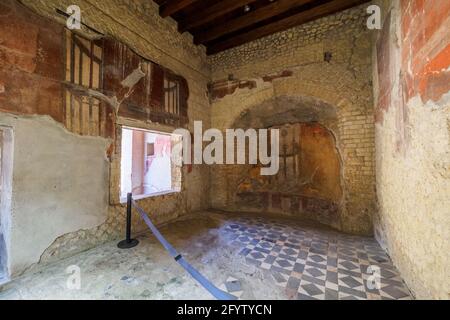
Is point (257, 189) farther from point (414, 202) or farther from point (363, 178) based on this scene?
point (414, 202)

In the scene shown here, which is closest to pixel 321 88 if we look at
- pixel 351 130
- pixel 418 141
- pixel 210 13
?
pixel 351 130

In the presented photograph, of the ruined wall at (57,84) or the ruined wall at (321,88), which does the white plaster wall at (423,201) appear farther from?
the ruined wall at (57,84)

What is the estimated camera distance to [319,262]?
2590 millimetres

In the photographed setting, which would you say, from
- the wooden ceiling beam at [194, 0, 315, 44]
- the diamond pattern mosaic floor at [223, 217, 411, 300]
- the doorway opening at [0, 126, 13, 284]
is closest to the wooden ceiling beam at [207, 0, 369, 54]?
the wooden ceiling beam at [194, 0, 315, 44]

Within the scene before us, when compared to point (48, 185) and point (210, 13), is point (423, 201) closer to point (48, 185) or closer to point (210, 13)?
point (48, 185)

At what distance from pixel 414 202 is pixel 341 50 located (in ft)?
11.4

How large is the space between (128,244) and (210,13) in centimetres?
497

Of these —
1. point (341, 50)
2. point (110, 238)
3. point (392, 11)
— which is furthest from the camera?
point (341, 50)

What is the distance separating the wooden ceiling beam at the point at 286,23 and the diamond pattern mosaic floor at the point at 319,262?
461 cm

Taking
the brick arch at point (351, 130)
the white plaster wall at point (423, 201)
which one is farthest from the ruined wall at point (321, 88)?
the white plaster wall at point (423, 201)

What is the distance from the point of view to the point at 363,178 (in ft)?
11.8

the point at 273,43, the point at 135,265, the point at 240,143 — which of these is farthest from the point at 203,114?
the point at 135,265

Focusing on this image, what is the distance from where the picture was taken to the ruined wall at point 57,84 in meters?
2.26
